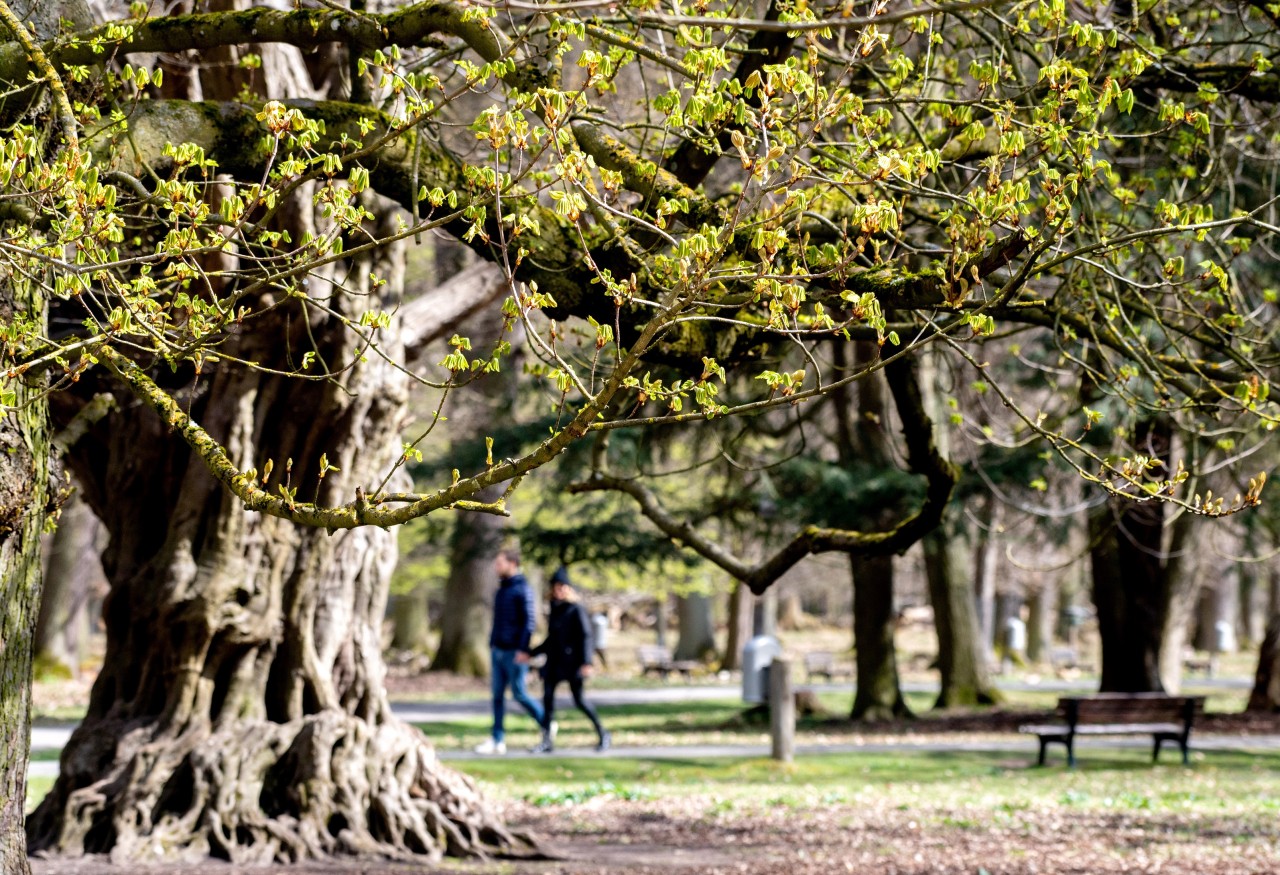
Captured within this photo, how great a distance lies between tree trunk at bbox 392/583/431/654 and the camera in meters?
34.4

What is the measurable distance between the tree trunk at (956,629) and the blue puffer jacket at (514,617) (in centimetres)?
778

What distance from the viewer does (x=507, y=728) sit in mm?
18422

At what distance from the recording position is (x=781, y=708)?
1349 cm

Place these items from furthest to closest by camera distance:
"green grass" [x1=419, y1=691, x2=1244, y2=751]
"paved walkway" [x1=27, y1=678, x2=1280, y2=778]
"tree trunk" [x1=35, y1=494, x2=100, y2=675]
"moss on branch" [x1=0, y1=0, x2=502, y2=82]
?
"tree trunk" [x1=35, y1=494, x2=100, y2=675] → "green grass" [x1=419, y1=691, x2=1244, y2=751] → "paved walkway" [x1=27, y1=678, x2=1280, y2=778] → "moss on branch" [x1=0, y1=0, x2=502, y2=82]

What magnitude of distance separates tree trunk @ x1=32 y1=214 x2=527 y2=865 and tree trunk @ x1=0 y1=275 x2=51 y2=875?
126 inches

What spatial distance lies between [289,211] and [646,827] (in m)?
4.87

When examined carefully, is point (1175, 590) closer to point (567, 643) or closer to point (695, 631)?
point (567, 643)

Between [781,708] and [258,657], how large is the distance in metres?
6.10

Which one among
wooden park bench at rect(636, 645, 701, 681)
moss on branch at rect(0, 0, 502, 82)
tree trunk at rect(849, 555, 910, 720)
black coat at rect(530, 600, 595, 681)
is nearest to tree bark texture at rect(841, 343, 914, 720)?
tree trunk at rect(849, 555, 910, 720)

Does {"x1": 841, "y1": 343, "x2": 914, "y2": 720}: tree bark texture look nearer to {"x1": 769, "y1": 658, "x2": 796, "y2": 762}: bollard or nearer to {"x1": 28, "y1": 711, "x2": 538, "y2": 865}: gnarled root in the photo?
{"x1": 769, "y1": 658, "x2": 796, "y2": 762}: bollard

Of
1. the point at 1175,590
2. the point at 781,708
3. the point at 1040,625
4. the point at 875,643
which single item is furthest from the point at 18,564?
the point at 1040,625

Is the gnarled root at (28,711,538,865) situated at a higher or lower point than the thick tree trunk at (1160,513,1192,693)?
lower

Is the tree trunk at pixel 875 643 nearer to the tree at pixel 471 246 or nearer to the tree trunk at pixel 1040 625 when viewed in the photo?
the tree at pixel 471 246

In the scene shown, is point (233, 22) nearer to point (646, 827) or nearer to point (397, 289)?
point (397, 289)
